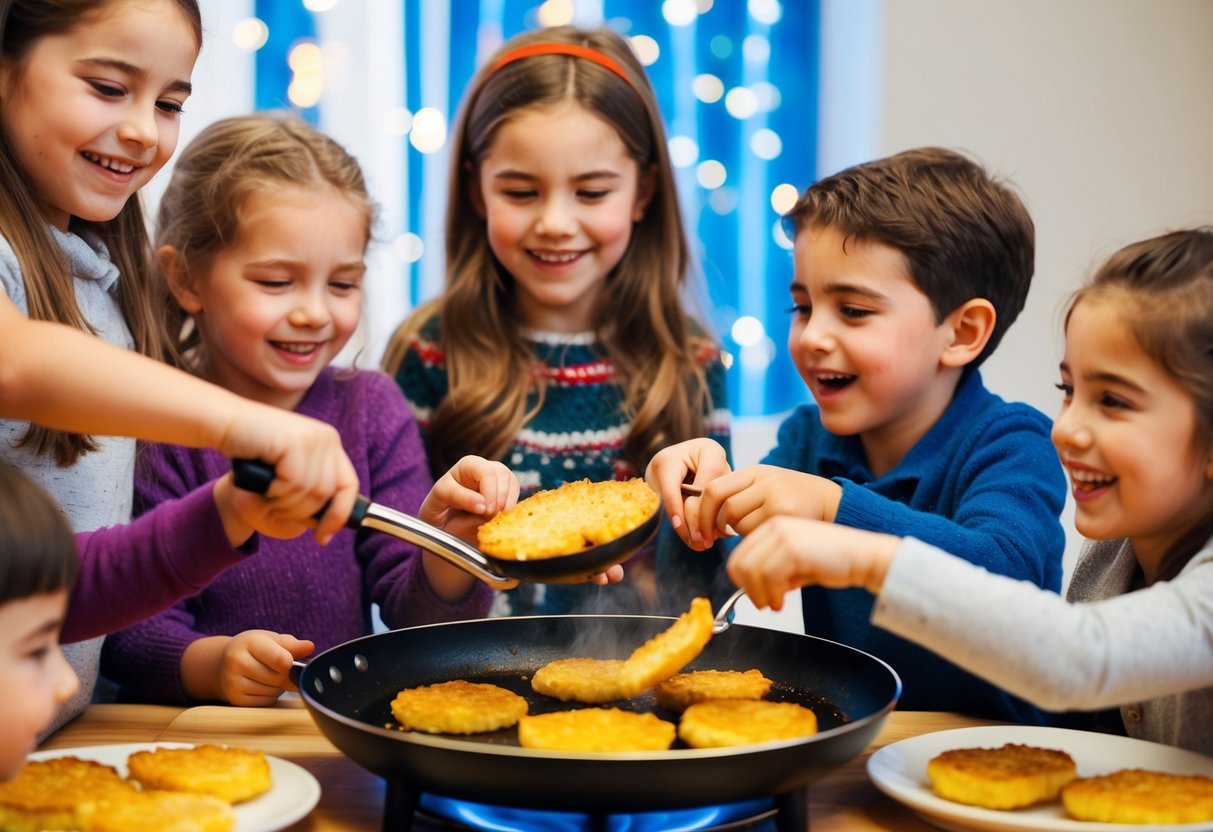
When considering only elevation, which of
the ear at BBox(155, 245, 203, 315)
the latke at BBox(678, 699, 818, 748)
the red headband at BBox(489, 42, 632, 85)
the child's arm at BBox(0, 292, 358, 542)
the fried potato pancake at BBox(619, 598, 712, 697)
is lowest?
the latke at BBox(678, 699, 818, 748)

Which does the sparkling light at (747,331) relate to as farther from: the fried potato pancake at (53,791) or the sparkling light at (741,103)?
the fried potato pancake at (53,791)

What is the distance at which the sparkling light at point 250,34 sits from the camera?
3.31 m

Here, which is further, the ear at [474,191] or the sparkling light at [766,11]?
the sparkling light at [766,11]

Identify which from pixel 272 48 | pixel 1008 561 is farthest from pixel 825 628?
pixel 272 48

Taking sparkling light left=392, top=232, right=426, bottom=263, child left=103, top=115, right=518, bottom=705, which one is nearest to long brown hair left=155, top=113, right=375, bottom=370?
child left=103, top=115, right=518, bottom=705

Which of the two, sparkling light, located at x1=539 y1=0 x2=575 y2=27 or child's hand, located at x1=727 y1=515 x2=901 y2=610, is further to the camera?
sparkling light, located at x1=539 y1=0 x2=575 y2=27

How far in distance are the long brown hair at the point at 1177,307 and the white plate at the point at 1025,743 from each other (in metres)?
0.20

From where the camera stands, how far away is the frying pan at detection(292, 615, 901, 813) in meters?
0.91

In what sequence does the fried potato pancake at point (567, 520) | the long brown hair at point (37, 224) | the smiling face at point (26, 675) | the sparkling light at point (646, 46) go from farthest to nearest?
the sparkling light at point (646, 46), the long brown hair at point (37, 224), the fried potato pancake at point (567, 520), the smiling face at point (26, 675)

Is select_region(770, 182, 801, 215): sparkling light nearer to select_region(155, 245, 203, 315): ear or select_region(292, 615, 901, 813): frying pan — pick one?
select_region(155, 245, 203, 315): ear

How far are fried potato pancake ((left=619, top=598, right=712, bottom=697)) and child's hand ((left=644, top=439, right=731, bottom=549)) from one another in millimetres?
224

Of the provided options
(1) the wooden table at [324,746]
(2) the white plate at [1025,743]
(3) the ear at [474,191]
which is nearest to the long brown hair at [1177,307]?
(2) the white plate at [1025,743]

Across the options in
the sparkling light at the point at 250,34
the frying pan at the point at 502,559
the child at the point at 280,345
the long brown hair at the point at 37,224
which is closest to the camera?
the frying pan at the point at 502,559

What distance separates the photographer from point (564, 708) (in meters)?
1.23
